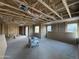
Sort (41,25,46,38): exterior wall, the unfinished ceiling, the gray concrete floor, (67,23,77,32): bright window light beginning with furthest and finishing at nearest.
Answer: (41,25,46,38): exterior wall, (67,23,77,32): bright window light, the gray concrete floor, the unfinished ceiling

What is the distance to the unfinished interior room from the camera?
3.54 metres

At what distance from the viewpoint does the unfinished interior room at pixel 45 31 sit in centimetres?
354

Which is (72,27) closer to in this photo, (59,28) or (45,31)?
(59,28)

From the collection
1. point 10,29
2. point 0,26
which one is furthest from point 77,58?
point 10,29

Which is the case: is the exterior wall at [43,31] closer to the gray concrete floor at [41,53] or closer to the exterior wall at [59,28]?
the exterior wall at [59,28]

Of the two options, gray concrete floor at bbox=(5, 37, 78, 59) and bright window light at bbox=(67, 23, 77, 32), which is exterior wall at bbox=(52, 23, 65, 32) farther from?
gray concrete floor at bbox=(5, 37, 78, 59)

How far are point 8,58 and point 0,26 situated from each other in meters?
8.24

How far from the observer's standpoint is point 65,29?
298 inches

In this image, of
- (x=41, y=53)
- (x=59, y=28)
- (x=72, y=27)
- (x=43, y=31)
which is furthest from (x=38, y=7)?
(x=43, y=31)

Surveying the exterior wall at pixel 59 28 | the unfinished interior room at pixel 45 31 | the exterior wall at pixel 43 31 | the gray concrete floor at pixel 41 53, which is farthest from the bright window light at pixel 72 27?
the exterior wall at pixel 43 31

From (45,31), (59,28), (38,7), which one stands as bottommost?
(45,31)

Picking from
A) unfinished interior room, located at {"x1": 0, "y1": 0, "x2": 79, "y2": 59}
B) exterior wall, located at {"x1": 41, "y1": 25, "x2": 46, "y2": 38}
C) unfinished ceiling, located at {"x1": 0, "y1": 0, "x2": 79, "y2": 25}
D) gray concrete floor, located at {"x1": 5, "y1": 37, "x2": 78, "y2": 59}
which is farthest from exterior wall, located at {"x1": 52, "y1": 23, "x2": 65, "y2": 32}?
gray concrete floor, located at {"x1": 5, "y1": 37, "x2": 78, "y2": 59}

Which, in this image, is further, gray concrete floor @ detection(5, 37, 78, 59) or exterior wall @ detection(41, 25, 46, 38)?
exterior wall @ detection(41, 25, 46, 38)

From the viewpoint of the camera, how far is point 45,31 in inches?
409
